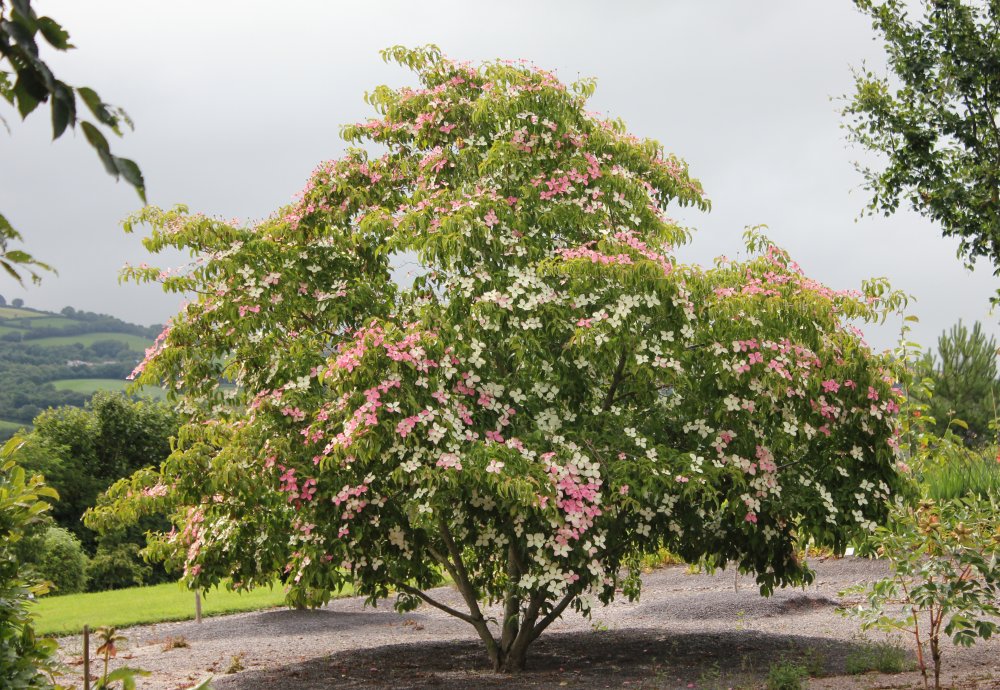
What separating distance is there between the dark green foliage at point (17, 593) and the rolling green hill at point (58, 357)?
51.8 m

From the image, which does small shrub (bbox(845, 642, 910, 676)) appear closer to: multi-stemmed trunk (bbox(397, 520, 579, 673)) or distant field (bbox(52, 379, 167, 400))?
multi-stemmed trunk (bbox(397, 520, 579, 673))

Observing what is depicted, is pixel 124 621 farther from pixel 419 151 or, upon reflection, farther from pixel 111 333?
pixel 111 333

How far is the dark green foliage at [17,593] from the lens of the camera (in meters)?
3.13

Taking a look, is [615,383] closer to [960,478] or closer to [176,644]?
[176,644]

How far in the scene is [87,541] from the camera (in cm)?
2462

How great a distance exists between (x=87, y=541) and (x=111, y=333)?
8180 centimetres

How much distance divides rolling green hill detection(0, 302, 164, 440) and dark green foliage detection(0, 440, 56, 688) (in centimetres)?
5183

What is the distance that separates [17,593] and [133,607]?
1464 cm

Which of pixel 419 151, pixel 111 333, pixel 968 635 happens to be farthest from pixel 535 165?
pixel 111 333

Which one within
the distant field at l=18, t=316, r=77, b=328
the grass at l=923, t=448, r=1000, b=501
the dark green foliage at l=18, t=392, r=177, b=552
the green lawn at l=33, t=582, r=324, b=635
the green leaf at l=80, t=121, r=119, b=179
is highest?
the distant field at l=18, t=316, r=77, b=328

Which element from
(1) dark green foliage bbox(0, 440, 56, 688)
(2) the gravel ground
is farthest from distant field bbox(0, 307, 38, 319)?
(1) dark green foliage bbox(0, 440, 56, 688)

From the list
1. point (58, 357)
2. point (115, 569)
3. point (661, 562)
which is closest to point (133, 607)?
point (115, 569)

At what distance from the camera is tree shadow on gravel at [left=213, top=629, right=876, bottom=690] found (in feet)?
29.5

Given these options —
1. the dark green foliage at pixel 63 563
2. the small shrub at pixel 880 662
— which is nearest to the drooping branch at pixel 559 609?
the small shrub at pixel 880 662
